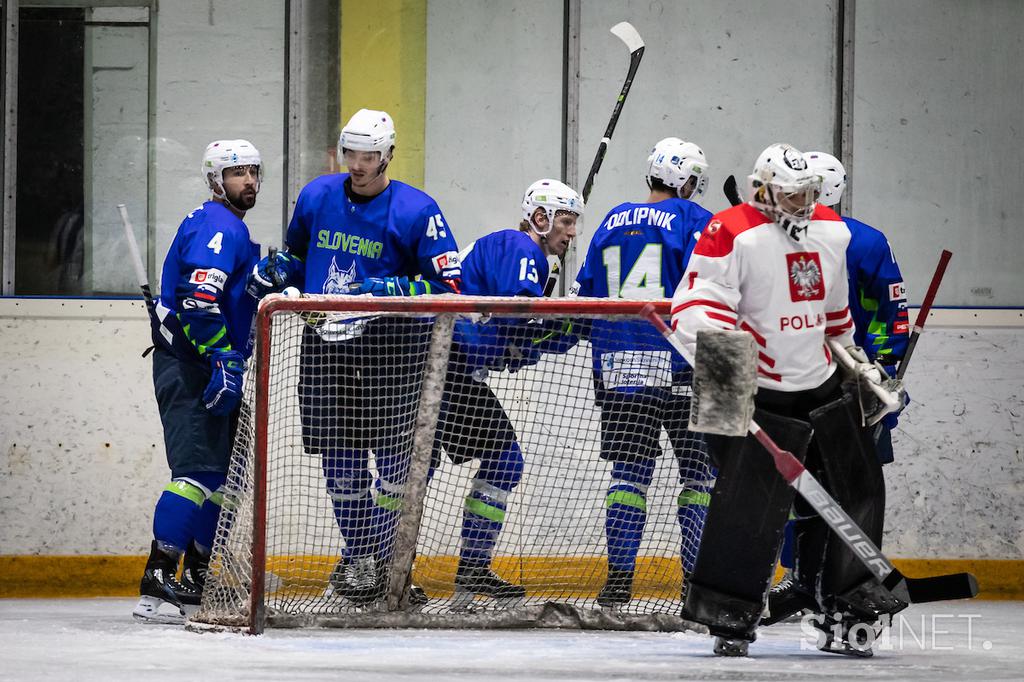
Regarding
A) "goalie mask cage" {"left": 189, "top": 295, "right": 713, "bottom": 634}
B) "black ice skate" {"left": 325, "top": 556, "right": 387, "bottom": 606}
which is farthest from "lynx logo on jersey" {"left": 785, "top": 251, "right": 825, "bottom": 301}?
"black ice skate" {"left": 325, "top": 556, "right": 387, "bottom": 606}

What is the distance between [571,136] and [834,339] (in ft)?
7.68

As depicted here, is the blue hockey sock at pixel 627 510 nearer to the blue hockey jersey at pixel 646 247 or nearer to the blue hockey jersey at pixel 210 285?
the blue hockey jersey at pixel 646 247

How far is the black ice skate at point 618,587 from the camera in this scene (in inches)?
203

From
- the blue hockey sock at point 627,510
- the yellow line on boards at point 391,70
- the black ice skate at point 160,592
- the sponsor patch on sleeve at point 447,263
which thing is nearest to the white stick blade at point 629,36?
the yellow line on boards at point 391,70

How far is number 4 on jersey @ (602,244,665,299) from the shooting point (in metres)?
5.32

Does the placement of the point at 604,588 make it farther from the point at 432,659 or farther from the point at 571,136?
the point at 571,136

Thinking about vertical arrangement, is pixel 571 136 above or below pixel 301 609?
above

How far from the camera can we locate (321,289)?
17.1ft

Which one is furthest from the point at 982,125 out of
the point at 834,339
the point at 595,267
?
the point at 834,339

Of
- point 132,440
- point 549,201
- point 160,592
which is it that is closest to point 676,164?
point 549,201

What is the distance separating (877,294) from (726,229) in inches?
40.9

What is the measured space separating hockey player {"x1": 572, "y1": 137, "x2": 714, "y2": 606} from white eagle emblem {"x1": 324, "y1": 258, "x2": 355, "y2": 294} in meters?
0.73

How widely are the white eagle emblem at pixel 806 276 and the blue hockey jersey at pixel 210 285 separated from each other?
66.3 inches

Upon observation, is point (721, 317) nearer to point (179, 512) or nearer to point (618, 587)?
point (618, 587)
